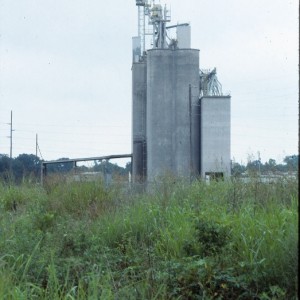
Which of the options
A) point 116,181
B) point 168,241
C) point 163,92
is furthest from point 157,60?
point 168,241

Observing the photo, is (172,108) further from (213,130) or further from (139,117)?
(139,117)

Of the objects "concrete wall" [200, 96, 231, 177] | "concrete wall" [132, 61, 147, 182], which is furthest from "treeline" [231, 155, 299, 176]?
"concrete wall" [132, 61, 147, 182]

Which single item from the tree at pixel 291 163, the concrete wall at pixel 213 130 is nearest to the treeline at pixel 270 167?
the tree at pixel 291 163

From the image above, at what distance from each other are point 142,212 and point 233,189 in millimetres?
1463

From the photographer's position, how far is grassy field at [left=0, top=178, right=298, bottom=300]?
541 cm

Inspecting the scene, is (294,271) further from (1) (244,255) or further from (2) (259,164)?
(2) (259,164)

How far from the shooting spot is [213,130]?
88.5ft

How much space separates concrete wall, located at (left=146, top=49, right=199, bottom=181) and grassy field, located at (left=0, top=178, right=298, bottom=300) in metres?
16.7

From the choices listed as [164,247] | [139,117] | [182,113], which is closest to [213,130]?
[182,113]

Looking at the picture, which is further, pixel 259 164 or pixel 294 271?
pixel 259 164

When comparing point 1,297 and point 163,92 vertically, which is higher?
point 163,92

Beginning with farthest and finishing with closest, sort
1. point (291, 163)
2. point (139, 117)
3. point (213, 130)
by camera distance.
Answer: point (139, 117)
point (213, 130)
point (291, 163)

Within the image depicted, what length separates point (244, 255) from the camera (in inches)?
235

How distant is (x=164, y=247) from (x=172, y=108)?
20.5 meters
